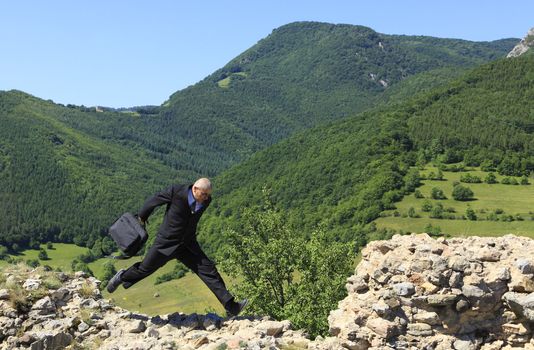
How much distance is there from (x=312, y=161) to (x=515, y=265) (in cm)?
16295

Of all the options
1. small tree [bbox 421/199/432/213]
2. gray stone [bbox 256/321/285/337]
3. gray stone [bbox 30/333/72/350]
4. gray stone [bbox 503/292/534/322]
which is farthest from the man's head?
small tree [bbox 421/199/432/213]

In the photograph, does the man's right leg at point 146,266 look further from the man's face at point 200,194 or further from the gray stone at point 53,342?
the gray stone at point 53,342

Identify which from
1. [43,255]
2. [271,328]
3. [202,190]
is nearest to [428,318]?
[271,328]

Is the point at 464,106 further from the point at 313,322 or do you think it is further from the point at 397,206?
the point at 313,322

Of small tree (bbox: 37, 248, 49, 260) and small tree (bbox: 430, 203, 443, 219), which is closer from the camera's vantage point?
small tree (bbox: 430, 203, 443, 219)

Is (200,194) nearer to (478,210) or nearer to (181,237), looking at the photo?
(181,237)

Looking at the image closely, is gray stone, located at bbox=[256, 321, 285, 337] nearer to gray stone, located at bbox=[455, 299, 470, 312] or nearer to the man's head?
the man's head

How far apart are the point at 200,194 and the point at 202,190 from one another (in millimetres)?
121

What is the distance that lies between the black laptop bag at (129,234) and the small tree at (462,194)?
384ft

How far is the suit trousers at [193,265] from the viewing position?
35.6 ft

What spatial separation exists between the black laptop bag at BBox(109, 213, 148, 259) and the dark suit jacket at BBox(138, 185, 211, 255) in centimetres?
32

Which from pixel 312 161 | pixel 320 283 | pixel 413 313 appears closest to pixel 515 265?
pixel 413 313

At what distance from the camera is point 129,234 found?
10.9 m

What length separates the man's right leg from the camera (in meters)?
10.8
